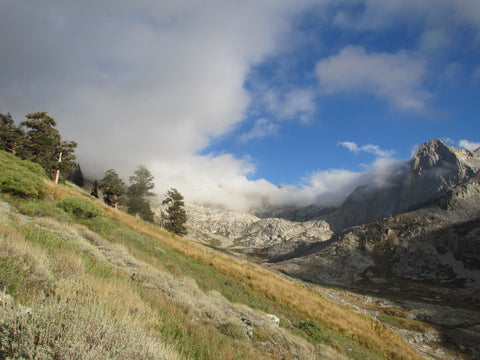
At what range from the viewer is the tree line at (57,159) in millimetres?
44562

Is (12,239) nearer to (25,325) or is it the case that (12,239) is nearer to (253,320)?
(25,325)

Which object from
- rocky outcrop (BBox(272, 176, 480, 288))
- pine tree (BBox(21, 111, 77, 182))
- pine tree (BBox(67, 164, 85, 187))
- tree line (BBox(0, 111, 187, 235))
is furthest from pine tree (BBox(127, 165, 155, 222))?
rocky outcrop (BBox(272, 176, 480, 288))

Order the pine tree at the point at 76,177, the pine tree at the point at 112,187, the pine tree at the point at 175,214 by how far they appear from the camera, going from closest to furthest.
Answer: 1. the pine tree at the point at 112,187
2. the pine tree at the point at 175,214
3. the pine tree at the point at 76,177

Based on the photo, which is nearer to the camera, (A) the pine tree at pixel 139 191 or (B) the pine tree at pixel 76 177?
(A) the pine tree at pixel 139 191

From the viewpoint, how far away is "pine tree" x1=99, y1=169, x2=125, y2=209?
5816 centimetres

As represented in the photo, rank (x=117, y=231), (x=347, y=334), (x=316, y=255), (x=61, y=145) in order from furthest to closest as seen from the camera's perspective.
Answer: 1. (x=316, y=255)
2. (x=61, y=145)
3. (x=117, y=231)
4. (x=347, y=334)

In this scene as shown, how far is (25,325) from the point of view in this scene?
11.1ft


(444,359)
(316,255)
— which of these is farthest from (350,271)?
(444,359)

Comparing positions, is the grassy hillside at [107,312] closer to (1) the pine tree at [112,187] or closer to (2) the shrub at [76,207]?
(2) the shrub at [76,207]

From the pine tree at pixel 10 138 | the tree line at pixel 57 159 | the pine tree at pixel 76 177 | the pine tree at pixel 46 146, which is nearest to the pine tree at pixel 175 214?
the tree line at pixel 57 159

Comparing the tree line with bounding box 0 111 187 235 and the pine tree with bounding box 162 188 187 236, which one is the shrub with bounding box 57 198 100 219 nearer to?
the tree line with bounding box 0 111 187 235

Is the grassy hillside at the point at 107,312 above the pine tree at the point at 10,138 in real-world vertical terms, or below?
below

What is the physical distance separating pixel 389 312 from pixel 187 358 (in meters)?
67.1

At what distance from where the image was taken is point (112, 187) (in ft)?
191
